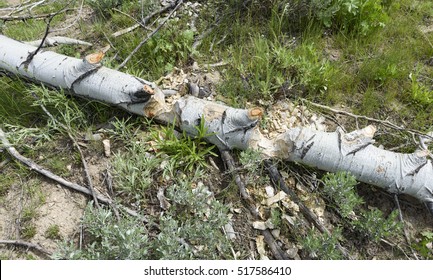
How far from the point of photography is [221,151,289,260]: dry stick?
2559 mm

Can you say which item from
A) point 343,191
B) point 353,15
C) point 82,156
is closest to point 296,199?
point 343,191

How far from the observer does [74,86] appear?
3.00 m

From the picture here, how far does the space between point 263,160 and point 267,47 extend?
1243 millimetres

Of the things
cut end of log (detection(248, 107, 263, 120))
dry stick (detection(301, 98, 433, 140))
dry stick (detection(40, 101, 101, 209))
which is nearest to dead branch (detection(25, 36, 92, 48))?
dry stick (detection(40, 101, 101, 209))

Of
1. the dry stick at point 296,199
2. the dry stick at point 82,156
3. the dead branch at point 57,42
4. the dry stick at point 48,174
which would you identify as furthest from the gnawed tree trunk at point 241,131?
the dry stick at point 48,174

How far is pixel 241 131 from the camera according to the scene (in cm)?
273

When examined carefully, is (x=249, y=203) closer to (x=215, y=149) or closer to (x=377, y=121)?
(x=215, y=149)

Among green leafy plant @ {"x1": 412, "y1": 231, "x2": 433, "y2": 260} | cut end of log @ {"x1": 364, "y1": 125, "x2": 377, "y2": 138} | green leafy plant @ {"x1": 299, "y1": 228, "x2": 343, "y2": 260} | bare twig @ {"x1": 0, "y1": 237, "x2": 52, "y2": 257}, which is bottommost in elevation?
green leafy plant @ {"x1": 412, "y1": 231, "x2": 433, "y2": 260}

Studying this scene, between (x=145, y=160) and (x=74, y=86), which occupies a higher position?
(x=74, y=86)

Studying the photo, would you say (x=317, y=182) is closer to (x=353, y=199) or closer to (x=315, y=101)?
(x=353, y=199)

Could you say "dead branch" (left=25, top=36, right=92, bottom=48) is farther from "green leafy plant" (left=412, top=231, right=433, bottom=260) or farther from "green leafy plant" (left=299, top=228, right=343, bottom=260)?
"green leafy plant" (left=412, top=231, right=433, bottom=260)

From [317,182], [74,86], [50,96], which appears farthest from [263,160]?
[50,96]

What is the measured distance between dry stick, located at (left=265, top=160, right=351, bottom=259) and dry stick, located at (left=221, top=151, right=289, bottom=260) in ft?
0.82

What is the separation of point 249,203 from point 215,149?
0.53 meters
